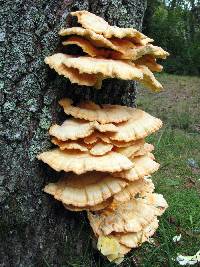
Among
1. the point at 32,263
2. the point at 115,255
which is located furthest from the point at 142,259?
the point at 32,263

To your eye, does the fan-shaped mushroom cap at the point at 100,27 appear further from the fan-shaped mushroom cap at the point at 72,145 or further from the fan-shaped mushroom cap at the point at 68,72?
the fan-shaped mushroom cap at the point at 72,145

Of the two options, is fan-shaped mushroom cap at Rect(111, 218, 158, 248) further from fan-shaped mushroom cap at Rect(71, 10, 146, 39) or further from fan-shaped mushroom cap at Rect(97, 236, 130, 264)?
fan-shaped mushroom cap at Rect(71, 10, 146, 39)

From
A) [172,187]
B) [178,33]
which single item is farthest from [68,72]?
[178,33]

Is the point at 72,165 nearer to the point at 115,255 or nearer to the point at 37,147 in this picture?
the point at 37,147

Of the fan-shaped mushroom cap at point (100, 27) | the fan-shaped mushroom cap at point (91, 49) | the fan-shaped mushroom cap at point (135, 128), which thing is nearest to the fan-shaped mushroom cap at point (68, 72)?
the fan-shaped mushroom cap at point (91, 49)

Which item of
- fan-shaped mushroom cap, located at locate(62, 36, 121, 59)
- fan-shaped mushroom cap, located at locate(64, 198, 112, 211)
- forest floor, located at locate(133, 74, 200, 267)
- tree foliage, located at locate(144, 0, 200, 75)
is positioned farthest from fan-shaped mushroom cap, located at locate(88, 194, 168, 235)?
tree foliage, located at locate(144, 0, 200, 75)

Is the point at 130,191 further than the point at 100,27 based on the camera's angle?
Yes

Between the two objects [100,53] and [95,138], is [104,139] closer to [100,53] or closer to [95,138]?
[95,138]
